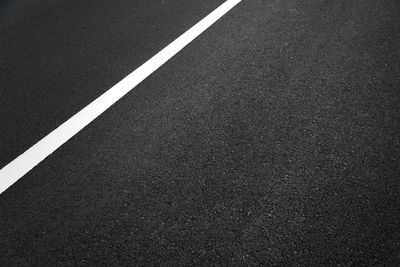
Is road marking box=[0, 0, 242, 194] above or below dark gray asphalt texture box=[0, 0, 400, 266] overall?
above

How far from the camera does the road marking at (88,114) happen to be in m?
2.87

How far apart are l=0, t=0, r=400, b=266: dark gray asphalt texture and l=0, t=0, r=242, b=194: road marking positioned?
0.26ft

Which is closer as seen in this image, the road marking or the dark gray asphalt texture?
the dark gray asphalt texture

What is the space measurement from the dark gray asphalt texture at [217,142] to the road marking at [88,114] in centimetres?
8

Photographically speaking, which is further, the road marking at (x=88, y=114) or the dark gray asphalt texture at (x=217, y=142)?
the road marking at (x=88, y=114)

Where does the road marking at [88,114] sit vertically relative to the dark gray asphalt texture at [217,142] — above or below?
above

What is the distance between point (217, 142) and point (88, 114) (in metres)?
1.30

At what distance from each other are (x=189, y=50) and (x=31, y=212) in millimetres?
2350

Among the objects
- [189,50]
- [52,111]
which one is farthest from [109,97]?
[189,50]

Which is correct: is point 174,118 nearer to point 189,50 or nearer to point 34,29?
point 189,50

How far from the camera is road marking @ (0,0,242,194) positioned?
2871 mm

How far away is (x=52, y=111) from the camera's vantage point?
3348 mm

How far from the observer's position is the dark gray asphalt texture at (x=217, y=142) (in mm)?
2330

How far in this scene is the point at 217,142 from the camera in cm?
293
